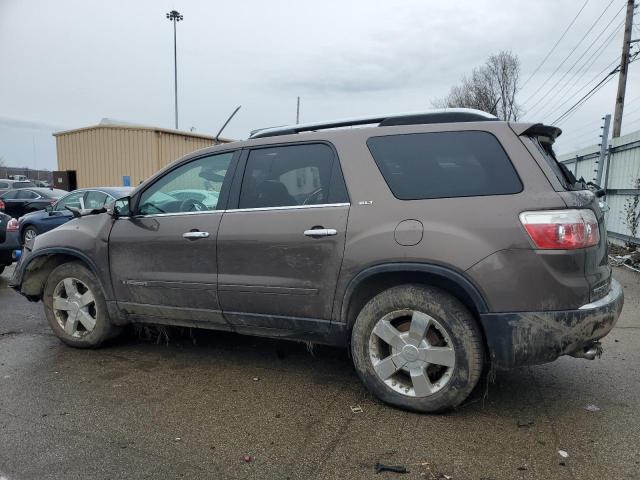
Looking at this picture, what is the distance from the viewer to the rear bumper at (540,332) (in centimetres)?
279

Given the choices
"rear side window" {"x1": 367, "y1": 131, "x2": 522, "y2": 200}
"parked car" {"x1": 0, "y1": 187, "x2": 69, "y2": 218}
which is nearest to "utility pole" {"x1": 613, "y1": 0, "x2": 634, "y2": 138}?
"rear side window" {"x1": 367, "y1": 131, "x2": 522, "y2": 200}

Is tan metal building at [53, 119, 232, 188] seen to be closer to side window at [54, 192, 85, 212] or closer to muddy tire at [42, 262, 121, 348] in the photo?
side window at [54, 192, 85, 212]

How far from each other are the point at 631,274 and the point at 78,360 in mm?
7745

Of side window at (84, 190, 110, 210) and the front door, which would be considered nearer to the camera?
the front door

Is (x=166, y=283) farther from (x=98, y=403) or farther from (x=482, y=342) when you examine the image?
(x=482, y=342)

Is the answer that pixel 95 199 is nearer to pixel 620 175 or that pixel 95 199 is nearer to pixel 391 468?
pixel 391 468

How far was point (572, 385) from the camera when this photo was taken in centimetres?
362

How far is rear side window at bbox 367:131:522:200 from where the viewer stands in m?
2.97

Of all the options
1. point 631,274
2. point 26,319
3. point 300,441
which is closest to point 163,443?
point 300,441

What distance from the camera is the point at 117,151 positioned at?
70.5 ft

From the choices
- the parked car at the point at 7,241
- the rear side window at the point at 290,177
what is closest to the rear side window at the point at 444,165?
the rear side window at the point at 290,177

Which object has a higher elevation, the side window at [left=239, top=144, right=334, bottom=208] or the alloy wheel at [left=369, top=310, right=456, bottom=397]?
the side window at [left=239, top=144, right=334, bottom=208]

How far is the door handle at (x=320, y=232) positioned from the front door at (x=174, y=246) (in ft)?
2.61

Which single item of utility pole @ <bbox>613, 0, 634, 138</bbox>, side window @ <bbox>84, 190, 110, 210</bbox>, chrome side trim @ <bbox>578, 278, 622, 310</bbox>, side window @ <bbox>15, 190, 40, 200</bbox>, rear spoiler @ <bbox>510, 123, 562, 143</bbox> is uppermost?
utility pole @ <bbox>613, 0, 634, 138</bbox>
